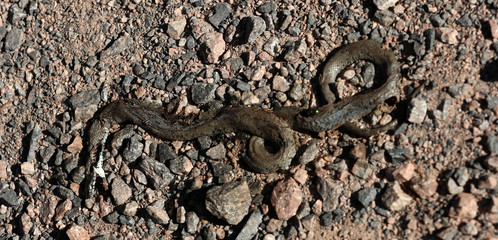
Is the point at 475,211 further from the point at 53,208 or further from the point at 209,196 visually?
Answer: the point at 53,208

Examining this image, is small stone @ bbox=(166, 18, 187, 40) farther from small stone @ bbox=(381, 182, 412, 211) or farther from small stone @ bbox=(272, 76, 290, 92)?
small stone @ bbox=(381, 182, 412, 211)

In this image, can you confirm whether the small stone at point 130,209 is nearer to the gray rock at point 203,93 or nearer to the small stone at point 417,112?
the gray rock at point 203,93

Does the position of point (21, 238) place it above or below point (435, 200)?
above

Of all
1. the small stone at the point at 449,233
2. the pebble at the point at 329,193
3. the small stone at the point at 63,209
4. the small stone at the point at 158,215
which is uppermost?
the small stone at the point at 63,209

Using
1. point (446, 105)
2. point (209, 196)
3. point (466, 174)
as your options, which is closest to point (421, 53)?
point (446, 105)

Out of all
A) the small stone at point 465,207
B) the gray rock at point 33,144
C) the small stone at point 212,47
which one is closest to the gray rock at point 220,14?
the small stone at point 212,47

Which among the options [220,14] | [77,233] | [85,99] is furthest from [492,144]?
[85,99]
